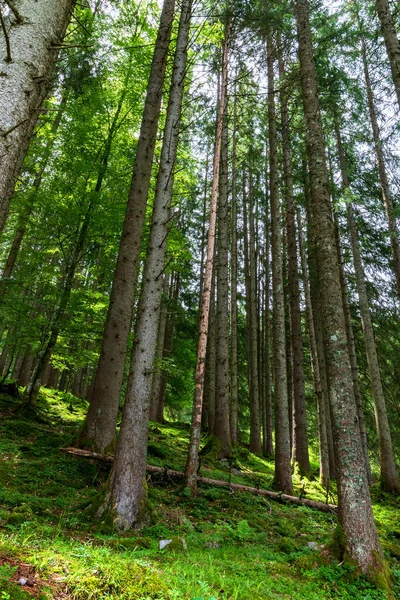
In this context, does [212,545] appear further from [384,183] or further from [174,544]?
[384,183]

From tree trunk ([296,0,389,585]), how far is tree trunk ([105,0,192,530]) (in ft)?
8.81

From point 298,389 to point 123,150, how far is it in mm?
10579

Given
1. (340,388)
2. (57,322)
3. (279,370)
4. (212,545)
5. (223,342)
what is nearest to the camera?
(212,545)

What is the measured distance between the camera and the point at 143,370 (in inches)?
216

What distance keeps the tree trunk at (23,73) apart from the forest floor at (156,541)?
2.69 m

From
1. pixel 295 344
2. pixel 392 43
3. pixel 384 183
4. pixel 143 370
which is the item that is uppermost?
pixel 384 183

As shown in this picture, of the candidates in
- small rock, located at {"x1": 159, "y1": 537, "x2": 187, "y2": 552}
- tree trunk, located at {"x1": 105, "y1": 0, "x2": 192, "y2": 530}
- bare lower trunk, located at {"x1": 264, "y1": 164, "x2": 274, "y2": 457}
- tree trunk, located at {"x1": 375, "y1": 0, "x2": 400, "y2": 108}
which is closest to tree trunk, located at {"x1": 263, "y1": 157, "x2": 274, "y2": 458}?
bare lower trunk, located at {"x1": 264, "y1": 164, "x2": 274, "y2": 457}

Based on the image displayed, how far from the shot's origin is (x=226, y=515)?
6371mm

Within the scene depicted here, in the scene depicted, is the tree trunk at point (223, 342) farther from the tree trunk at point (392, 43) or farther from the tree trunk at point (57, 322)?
the tree trunk at point (57, 322)

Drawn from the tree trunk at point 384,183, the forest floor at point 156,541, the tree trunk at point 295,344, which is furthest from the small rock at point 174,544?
the tree trunk at point 384,183

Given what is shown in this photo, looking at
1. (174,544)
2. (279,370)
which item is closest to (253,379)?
(279,370)

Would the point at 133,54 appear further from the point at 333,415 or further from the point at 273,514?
the point at 273,514

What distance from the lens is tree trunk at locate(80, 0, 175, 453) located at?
6809 millimetres

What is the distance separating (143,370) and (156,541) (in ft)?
7.50
